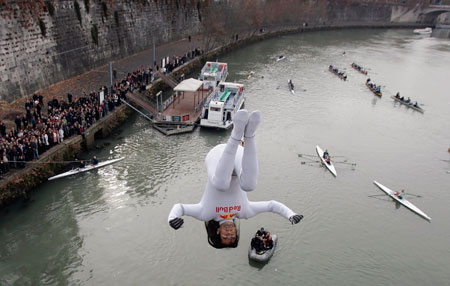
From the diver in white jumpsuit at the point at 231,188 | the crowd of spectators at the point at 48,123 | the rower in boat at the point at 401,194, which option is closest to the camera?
the diver in white jumpsuit at the point at 231,188

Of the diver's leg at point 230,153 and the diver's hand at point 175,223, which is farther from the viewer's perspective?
the diver's hand at point 175,223

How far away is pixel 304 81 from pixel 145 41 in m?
22.6

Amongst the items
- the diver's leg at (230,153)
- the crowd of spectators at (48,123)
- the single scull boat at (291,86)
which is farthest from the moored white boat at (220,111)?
the diver's leg at (230,153)

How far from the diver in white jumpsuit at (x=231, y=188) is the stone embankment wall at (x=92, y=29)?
2419 cm

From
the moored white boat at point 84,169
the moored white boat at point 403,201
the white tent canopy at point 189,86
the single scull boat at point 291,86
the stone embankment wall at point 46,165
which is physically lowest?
the moored white boat at point 403,201

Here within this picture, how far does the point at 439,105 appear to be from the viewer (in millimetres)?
44031

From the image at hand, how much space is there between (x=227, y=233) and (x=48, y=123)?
19.3 m

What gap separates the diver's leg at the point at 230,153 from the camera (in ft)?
23.1

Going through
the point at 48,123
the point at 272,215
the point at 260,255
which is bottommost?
the point at 272,215

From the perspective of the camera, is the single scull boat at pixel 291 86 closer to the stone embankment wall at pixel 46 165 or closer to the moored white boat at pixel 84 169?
the stone embankment wall at pixel 46 165

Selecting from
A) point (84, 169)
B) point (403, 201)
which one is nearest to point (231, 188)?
point (84, 169)

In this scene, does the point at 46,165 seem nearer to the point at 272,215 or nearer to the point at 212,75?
the point at 272,215

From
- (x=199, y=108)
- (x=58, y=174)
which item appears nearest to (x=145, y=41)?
(x=199, y=108)

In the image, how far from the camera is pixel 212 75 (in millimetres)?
39375
